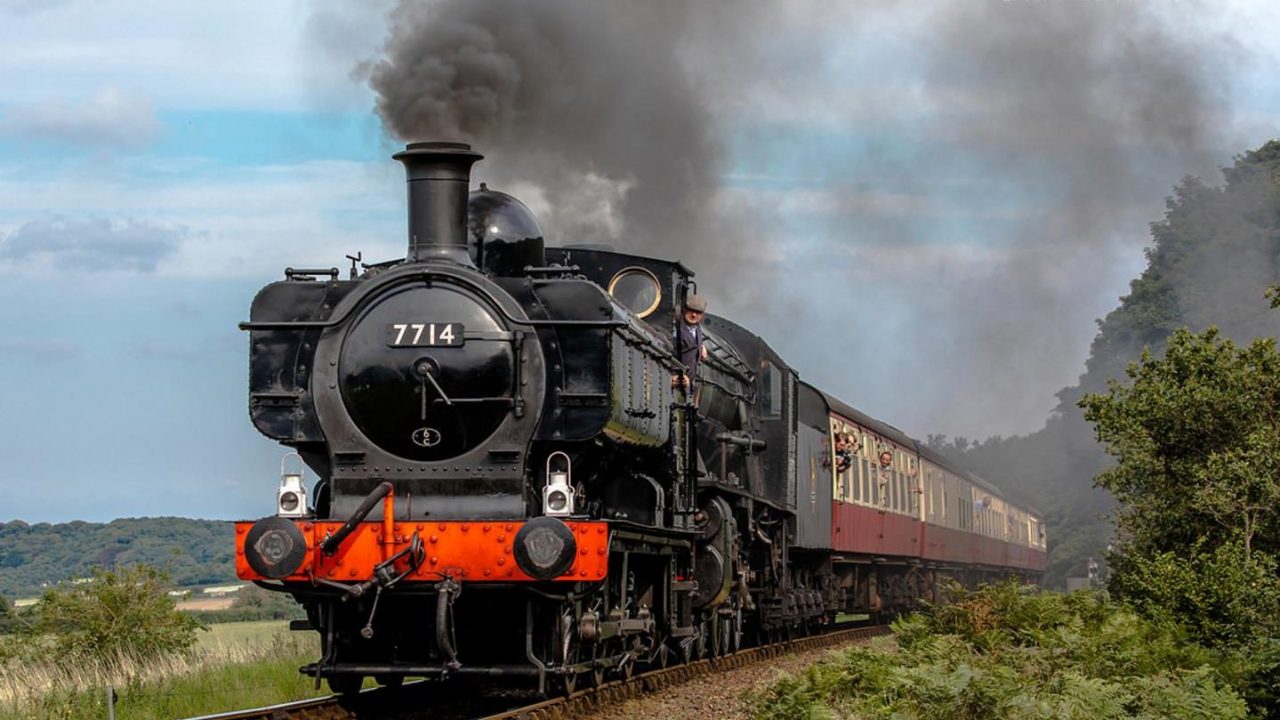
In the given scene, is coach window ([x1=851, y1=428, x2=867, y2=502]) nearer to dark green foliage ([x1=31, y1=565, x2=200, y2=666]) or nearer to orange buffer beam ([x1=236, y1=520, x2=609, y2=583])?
dark green foliage ([x1=31, y1=565, x2=200, y2=666])

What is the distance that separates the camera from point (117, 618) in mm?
16094

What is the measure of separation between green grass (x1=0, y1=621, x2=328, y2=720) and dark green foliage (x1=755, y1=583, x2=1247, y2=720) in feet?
15.4

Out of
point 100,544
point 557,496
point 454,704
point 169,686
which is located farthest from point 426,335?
point 100,544

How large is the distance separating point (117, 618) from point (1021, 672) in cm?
939

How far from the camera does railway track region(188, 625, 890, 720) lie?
1040cm

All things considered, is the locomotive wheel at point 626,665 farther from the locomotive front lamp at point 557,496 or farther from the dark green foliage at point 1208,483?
the dark green foliage at point 1208,483

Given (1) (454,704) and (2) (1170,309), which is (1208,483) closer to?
(1) (454,704)

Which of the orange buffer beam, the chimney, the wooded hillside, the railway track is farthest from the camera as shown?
the wooded hillside

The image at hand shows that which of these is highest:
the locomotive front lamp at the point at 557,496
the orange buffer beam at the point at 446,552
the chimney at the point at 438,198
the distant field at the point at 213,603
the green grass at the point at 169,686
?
the chimney at the point at 438,198

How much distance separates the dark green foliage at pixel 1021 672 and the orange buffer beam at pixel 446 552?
165 cm

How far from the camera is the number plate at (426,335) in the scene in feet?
34.6

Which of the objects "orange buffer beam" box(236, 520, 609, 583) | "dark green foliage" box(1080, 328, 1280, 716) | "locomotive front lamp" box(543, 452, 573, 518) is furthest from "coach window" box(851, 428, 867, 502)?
"orange buffer beam" box(236, 520, 609, 583)

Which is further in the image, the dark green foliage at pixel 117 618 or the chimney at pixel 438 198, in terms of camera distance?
the dark green foliage at pixel 117 618

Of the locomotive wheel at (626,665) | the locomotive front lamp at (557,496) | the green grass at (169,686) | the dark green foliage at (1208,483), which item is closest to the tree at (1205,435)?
the dark green foliage at (1208,483)
